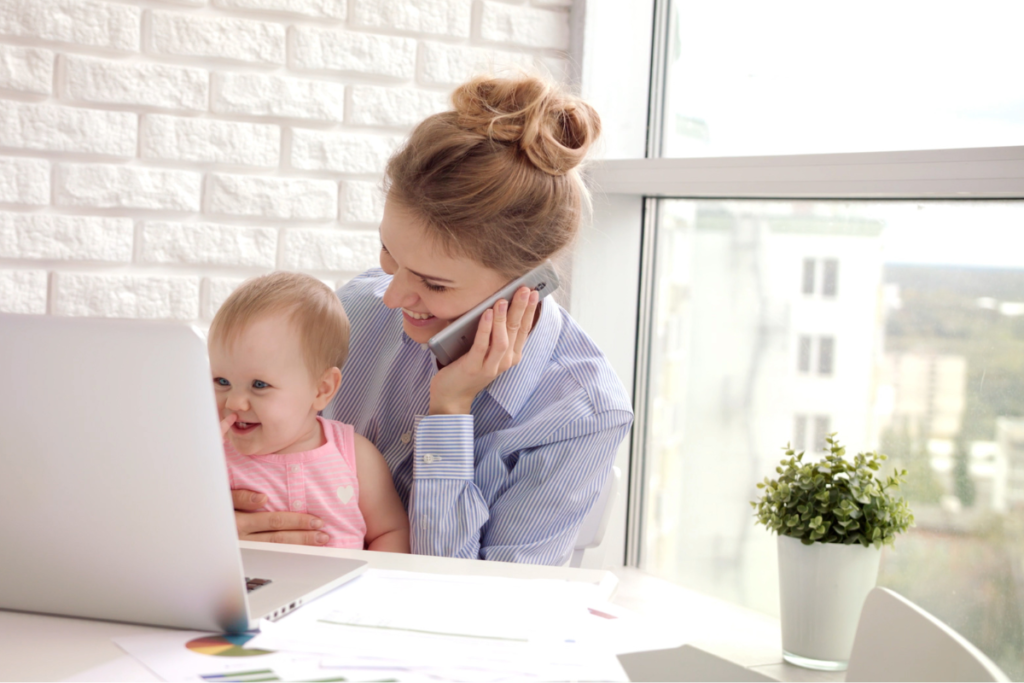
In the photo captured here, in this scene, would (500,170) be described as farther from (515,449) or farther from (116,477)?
(116,477)

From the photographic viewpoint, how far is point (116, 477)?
686 mm

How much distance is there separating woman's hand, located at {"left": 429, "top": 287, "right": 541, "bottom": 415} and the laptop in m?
0.66

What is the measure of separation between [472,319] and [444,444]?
0.63ft

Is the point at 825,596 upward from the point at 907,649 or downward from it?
downward

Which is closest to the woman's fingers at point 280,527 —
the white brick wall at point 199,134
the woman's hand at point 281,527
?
the woman's hand at point 281,527

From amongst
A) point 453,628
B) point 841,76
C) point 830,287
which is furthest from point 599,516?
point 841,76

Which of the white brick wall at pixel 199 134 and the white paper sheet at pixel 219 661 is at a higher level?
the white brick wall at pixel 199 134

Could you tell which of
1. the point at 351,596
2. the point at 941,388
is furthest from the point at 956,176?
the point at 351,596

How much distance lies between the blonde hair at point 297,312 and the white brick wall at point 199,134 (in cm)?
71

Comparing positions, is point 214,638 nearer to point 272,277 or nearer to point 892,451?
point 272,277

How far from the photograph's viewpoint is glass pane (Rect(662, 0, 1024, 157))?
5.74 ft

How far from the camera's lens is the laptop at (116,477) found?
0.65 meters

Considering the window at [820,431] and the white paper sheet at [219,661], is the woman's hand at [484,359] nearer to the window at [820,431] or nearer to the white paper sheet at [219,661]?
the white paper sheet at [219,661]

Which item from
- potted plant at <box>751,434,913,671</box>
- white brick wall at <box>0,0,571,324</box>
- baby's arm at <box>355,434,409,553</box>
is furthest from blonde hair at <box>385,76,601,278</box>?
potted plant at <box>751,434,913,671</box>
